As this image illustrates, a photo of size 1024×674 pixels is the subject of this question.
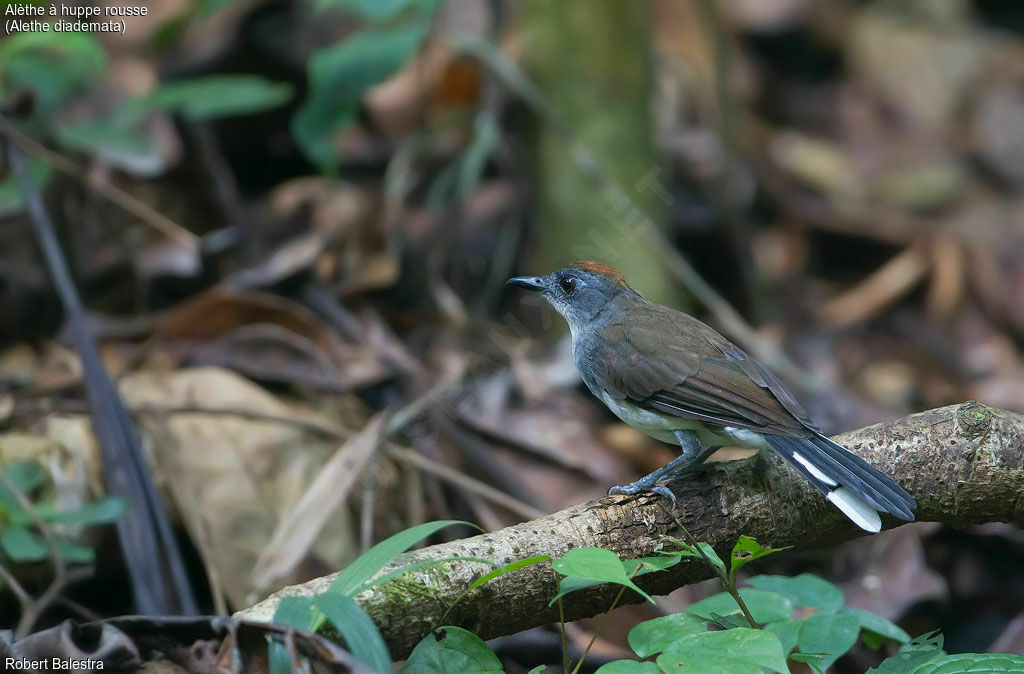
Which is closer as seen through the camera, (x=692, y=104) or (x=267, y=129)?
(x=267, y=129)

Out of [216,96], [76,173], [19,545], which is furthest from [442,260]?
[19,545]

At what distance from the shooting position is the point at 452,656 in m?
2.19

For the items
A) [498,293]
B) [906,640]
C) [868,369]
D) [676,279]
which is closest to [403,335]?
[498,293]

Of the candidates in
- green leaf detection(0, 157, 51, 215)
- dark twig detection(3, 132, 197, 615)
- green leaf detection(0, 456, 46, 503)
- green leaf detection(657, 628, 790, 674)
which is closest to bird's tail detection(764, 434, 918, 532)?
green leaf detection(657, 628, 790, 674)

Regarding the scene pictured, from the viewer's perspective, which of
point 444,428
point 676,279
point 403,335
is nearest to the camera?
point 444,428

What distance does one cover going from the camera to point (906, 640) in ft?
8.47

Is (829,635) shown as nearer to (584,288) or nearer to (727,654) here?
(727,654)

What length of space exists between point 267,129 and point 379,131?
0.70 metres

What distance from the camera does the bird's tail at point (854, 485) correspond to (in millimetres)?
2525

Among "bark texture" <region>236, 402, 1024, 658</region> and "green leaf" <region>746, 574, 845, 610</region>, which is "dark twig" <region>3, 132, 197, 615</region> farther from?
"green leaf" <region>746, 574, 845, 610</region>

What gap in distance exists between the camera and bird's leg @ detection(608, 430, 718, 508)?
2682 mm

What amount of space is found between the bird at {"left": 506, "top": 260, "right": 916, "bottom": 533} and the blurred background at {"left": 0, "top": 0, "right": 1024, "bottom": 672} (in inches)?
30.5

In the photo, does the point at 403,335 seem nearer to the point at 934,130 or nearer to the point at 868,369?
the point at 868,369

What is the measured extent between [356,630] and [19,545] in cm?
175
